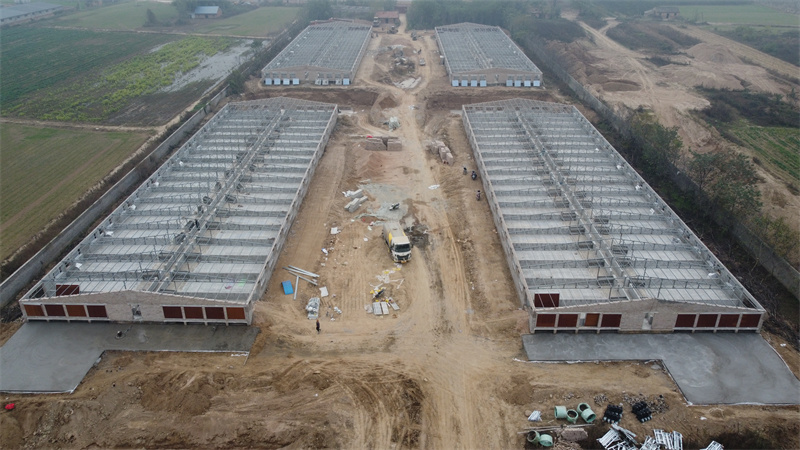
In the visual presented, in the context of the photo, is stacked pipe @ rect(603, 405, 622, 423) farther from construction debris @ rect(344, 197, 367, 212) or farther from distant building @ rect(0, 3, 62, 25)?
distant building @ rect(0, 3, 62, 25)

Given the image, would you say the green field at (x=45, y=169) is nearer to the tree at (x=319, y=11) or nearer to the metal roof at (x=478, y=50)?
the metal roof at (x=478, y=50)

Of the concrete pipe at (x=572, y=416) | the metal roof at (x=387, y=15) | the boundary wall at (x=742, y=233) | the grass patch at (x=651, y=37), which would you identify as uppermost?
the metal roof at (x=387, y=15)

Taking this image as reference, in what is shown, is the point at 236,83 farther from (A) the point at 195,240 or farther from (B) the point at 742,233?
(B) the point at 742,233

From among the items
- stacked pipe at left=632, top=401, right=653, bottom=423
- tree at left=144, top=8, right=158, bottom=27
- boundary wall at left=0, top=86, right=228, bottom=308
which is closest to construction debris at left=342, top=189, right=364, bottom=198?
boundary wall at left=0, top=86, right=228, bottom=308

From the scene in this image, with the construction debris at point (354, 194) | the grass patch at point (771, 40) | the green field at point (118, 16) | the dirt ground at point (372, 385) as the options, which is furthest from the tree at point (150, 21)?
A: the grass patch at point (771, 40)

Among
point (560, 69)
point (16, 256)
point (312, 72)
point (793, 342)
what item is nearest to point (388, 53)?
point (312, 72)

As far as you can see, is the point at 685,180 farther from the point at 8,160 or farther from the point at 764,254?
the point at 8,160

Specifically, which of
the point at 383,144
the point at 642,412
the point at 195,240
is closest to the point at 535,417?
the point at 642,412
